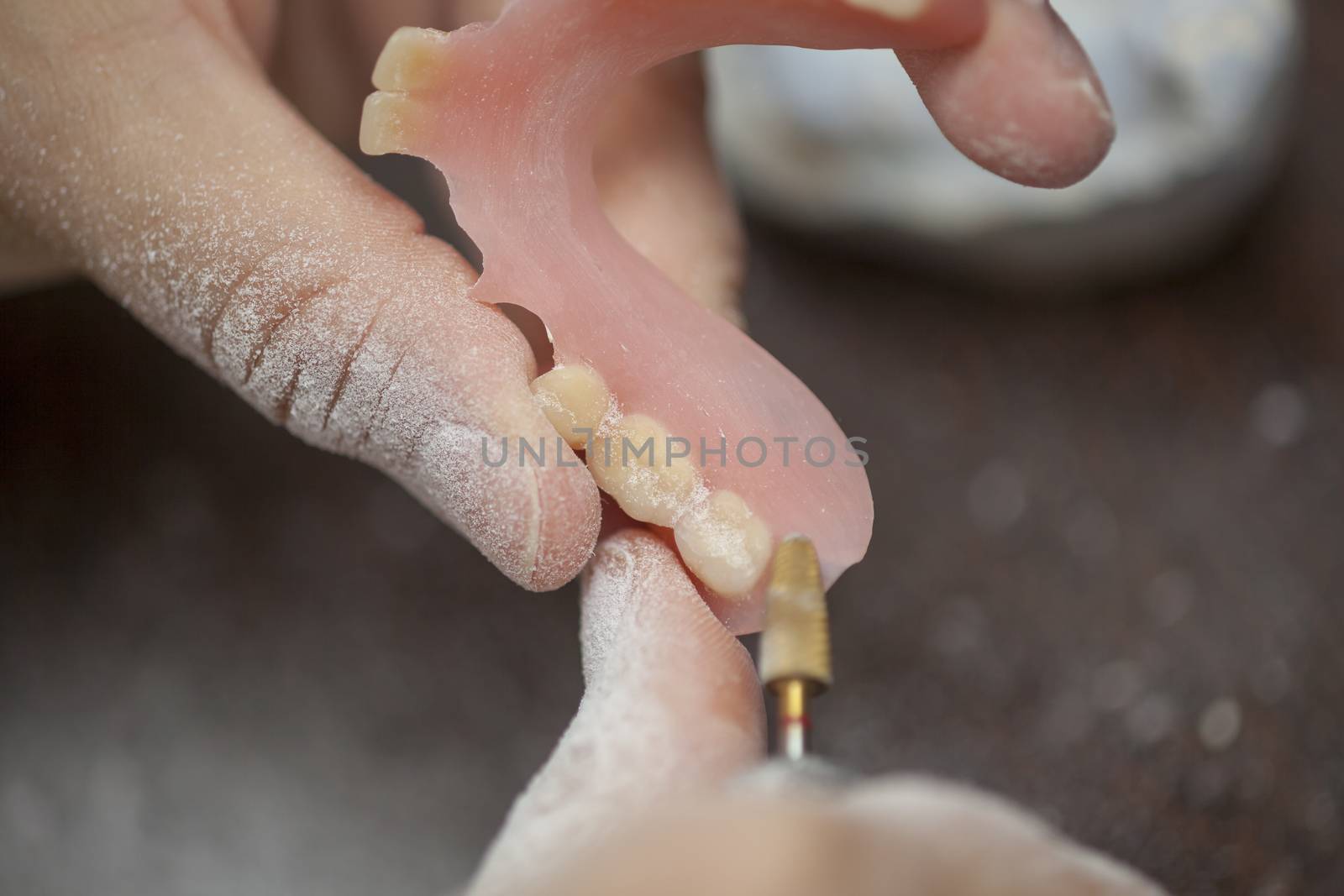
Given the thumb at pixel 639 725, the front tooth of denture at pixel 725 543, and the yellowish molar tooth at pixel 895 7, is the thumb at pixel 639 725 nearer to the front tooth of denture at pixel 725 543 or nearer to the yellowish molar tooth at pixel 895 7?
the front tooth of denture at pixel 725 543

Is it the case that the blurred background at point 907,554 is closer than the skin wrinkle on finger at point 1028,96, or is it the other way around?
the skin wrinkle on finger at point 1028,96

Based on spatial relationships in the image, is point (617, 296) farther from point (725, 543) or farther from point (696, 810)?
point (696, 810)

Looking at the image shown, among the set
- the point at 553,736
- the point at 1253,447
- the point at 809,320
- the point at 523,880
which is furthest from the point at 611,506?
the point at 1253,447

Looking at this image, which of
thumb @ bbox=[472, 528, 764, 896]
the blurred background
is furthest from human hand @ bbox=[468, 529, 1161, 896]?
the blurred background

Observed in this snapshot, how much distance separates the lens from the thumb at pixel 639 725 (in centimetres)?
33

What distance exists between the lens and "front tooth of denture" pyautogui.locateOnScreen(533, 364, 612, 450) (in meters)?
0.41

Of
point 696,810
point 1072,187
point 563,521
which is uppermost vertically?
point 1072,187

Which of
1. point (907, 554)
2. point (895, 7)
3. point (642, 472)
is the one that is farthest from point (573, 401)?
point (907, 554)

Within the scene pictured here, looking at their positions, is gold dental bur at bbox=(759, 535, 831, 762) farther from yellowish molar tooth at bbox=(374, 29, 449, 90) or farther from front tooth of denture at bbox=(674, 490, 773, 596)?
yellowish molar tooth at bbox=(374, 29, 449, 90)

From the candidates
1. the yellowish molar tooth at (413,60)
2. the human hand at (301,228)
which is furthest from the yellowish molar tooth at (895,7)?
the yellowish molar tooth at (413,60)

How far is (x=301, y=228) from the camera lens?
0.42 meters

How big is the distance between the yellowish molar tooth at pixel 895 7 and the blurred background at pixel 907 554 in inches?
17.1

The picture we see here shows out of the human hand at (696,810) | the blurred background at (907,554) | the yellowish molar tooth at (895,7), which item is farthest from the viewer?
the blurred background at (907,554)

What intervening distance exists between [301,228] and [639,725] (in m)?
0.22
